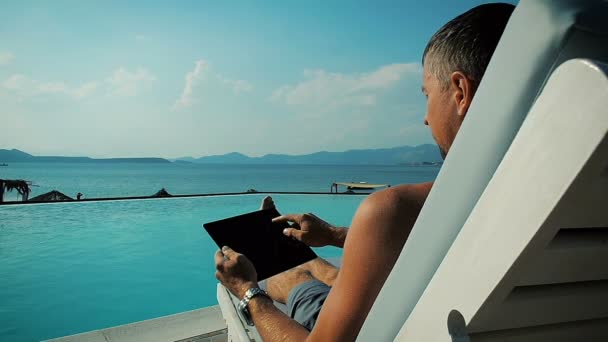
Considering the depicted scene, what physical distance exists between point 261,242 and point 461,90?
98 cm

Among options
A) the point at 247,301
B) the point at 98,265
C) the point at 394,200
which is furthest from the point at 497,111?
the point at 98,265

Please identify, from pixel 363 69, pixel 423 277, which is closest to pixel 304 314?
pixel 423 277

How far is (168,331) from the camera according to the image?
7.34 ft

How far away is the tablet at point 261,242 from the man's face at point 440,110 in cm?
84

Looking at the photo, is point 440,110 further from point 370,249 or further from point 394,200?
point 370,249

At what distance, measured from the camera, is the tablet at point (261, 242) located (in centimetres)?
144

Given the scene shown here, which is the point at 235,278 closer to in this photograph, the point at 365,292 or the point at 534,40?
the point at 365,292

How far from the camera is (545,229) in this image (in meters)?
0.38

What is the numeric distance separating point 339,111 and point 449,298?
98.4ft

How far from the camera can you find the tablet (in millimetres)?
1441

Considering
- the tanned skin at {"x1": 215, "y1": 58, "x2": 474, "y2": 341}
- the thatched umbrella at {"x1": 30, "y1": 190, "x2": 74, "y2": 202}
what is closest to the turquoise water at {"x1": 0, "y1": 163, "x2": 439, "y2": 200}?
the thatched umbrella at {"x1": 30, "y1": 190, "x2": 74, "y2": 202}

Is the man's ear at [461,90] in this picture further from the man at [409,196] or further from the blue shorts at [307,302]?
the blue shorts at [307,302]

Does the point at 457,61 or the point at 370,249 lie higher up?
the point at 457,61

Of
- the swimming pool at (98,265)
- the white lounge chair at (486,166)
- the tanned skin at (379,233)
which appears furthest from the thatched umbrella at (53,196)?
the white lounge chair at (486,166)
